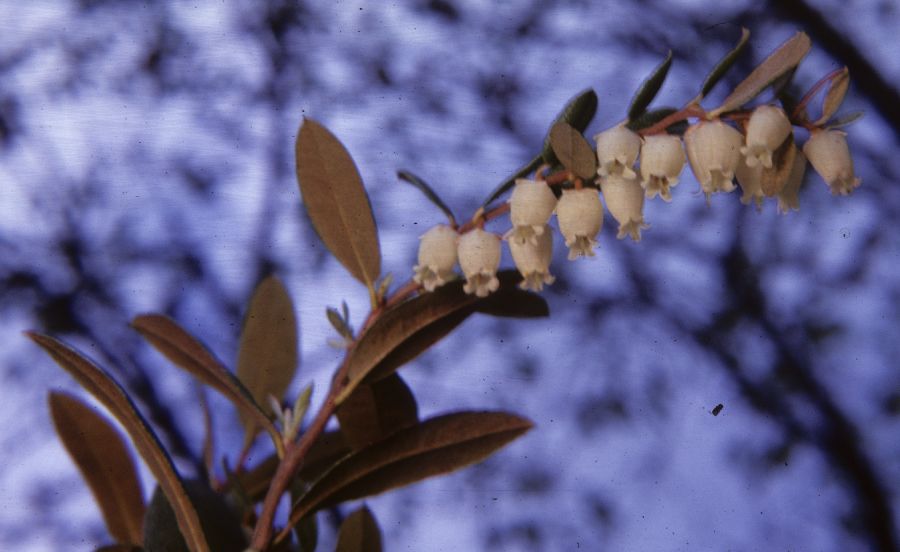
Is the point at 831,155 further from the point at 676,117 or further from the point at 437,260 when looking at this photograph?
the point at 437,260

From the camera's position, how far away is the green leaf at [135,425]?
585 millimetres

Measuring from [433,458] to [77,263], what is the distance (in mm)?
1069

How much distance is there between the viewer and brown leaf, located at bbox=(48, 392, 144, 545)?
2.49 ft

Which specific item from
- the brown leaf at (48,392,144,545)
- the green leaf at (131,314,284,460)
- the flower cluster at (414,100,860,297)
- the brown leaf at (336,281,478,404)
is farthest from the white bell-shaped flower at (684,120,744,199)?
the brown leaf at (48,392,144,545)

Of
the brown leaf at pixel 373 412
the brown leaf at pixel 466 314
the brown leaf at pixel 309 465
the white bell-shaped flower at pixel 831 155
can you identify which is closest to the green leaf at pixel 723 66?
the white bell-shaped flower at pixel 831 155

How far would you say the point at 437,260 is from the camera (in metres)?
0.67

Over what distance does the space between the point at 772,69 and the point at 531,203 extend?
0.19 metres

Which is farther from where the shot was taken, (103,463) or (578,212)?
(103,463)

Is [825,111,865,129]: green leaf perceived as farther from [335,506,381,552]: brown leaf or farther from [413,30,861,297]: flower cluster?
[335,506,381,552]: brown leaf

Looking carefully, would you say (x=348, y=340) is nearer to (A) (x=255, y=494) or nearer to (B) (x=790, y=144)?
(A) (x=255, y=494)

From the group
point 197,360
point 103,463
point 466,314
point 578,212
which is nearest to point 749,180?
point 578,212

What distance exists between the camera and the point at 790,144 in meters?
0.62

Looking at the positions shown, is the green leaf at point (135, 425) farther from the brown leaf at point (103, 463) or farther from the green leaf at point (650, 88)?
the green leaf at point (650, 88)

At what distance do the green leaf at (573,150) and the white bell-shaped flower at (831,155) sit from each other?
0.17 m
